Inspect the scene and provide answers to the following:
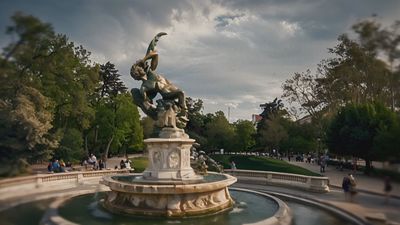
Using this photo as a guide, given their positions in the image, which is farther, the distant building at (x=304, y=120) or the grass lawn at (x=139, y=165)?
the distant building at (x=304, y=120)

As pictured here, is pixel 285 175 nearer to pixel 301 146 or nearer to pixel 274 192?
pixel 274 192

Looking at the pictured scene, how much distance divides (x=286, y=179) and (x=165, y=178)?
9341 mm

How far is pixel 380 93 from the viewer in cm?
280

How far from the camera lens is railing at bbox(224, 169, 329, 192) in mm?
17094

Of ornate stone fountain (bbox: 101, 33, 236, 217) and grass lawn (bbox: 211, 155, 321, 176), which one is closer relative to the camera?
ornate stone fountain (bbox: 101, 33, 236, 217)

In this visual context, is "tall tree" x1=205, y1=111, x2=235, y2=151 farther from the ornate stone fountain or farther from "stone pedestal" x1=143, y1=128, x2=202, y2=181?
"stone pedestal" x1=143, y1=128, x2=202, y2=181

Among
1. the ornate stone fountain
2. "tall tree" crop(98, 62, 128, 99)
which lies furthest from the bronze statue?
"tall tree" crop(98, 62, 128, 99)

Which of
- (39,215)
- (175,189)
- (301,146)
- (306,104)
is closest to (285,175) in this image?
(175,189)

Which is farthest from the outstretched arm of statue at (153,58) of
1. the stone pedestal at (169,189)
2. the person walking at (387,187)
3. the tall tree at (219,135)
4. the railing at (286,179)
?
the tall tree at (219,135)

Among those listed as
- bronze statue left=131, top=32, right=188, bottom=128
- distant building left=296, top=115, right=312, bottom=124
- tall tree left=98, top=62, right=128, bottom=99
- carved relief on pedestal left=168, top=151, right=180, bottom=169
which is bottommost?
carved relief on pedestal left=168, top=151, right=180, bottom=169

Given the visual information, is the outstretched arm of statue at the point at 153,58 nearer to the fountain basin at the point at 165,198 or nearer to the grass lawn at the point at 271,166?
the fountain basin at the point at 165,198

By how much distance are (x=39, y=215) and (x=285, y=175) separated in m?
13.1

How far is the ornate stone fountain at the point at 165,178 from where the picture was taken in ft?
36.9

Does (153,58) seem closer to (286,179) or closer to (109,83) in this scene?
(286,179)
